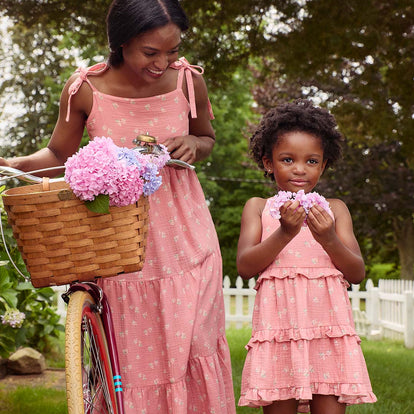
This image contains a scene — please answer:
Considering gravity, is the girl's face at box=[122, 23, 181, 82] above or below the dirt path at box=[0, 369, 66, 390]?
above

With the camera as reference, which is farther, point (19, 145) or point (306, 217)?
point (19, 145)

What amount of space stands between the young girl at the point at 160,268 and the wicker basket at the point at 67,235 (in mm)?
655

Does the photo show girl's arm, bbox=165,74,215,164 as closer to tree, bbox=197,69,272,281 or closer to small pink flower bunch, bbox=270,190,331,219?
small pink flower bunch, bbox=270,190,331,219

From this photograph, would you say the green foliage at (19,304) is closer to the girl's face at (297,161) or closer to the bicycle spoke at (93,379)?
the bicycle spoke at (93,379)

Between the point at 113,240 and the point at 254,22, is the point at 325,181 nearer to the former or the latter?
the point at 254,22

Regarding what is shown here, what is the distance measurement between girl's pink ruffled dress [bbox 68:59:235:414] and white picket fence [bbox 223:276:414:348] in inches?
319

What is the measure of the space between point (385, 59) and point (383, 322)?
6291mm

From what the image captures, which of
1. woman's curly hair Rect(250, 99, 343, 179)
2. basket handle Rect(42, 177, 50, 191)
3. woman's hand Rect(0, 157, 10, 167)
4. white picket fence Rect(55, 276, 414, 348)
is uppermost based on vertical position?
woman's curly hair Rect(250, 99, 343, 179)

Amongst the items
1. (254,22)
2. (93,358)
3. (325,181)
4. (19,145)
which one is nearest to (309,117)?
(93,358)

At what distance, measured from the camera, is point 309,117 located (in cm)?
286

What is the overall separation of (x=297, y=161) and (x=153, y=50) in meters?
0.77

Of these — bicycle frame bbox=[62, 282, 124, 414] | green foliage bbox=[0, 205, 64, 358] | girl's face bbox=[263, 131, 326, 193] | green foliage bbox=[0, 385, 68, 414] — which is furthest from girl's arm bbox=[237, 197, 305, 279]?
green foliage bbox=[0, 385, 68, 414]

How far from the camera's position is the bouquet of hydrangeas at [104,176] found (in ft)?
6.51

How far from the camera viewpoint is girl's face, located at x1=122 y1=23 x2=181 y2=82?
98.2 inches
